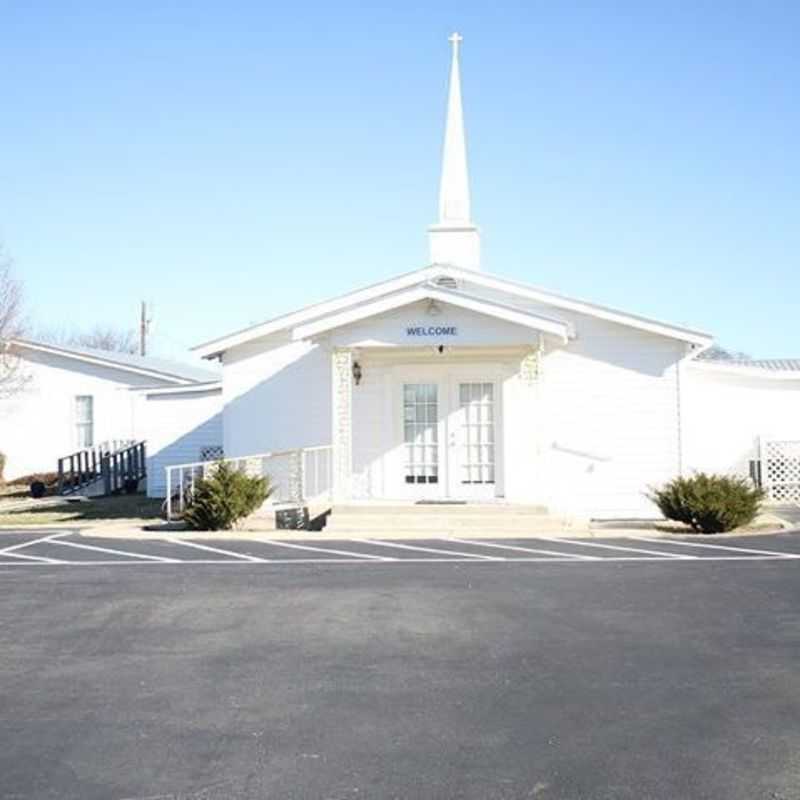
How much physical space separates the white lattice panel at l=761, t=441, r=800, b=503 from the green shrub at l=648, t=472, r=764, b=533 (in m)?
5.70

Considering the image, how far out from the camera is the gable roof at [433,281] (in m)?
20.2

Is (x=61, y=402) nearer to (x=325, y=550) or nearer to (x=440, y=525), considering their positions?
(x=440, y=525)

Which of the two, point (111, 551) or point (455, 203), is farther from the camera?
point (455, 203)

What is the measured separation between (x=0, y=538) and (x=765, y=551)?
37.2 ft

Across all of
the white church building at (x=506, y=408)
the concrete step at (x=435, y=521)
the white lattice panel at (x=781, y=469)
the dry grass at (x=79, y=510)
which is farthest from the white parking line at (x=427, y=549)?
the white lattice panel at (x=781, y=469)

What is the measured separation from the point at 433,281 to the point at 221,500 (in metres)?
6.47

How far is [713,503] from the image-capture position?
54.4ft

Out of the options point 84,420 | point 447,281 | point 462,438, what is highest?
point 447,281

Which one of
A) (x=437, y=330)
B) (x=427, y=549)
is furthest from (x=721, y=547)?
(x=437, y=330)

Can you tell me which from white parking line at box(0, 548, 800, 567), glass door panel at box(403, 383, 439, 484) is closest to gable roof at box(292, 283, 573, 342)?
glass door panel at box(403, 383, 439, 484)

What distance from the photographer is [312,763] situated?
229 inches

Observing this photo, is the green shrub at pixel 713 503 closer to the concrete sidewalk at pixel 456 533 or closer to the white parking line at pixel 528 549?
the concrete sidewalk at pixel 456 533

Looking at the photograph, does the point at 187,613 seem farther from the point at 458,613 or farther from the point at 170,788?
the point at 170,788

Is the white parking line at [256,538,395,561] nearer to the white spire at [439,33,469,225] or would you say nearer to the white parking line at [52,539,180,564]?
the white parking line at [52,539,180,564]
